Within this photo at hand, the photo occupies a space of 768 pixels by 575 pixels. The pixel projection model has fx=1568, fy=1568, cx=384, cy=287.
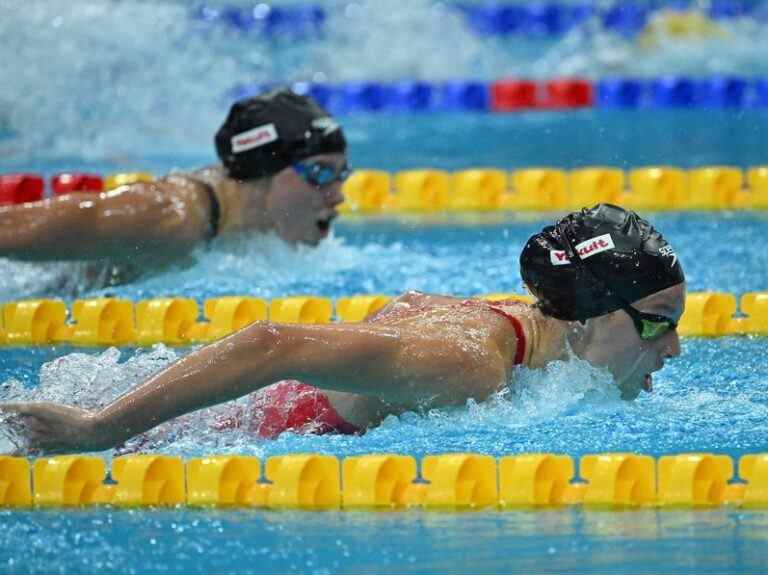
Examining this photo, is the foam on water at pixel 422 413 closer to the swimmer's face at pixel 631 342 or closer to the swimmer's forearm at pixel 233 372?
the swimmer's face at pixel 631 342

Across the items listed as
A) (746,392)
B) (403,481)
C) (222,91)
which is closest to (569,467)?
(403,481)

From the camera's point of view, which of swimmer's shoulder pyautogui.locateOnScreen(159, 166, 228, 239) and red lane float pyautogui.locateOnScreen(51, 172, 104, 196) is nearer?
swimmer's shoulder pyautogui.locateOnScreen(159, 166, 228, 239)

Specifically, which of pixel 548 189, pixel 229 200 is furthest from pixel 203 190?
pixel 548 189

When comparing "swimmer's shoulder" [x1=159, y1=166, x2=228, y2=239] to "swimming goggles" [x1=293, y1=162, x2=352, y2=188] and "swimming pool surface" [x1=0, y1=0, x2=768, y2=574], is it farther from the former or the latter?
"swimming goggles" [x1=293, y1=162, x2=352, y2=188]

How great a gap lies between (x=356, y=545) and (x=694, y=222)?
3.87 m

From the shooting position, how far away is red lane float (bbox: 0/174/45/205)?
662cm

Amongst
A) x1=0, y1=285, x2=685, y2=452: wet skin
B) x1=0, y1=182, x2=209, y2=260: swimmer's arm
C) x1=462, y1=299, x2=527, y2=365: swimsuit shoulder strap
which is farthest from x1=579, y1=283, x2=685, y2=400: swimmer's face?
x1=0, y1=182, x2=209, y2=260: swimmer's arm

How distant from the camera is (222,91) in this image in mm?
9773

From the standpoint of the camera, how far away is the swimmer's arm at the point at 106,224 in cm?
501

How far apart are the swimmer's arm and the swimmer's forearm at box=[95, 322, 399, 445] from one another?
1.76m

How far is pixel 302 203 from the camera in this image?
5586mm

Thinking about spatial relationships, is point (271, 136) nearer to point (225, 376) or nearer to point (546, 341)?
point (546, 341)

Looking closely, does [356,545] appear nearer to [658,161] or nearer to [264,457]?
[264,457]

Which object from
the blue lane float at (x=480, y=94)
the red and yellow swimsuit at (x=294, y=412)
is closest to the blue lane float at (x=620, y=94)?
the blue lane float at (x=480, y=94)
